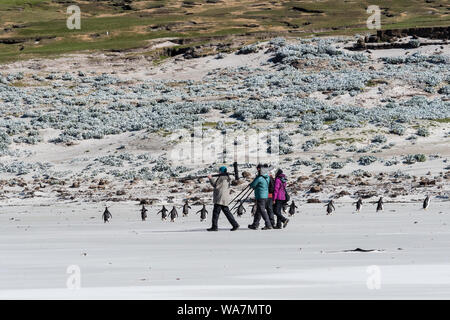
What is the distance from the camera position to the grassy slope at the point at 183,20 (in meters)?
81.1

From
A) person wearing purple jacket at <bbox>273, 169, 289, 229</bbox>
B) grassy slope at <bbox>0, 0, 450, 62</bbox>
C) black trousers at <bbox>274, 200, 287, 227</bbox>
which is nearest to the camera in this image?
black trousers at <bbox>274, 200, 287, 227</bbox>

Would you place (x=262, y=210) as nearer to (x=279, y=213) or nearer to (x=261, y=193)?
(x=261, y=193)

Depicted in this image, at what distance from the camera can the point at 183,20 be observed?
95.2 metres

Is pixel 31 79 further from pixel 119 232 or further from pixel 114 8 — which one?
pixel 114 8

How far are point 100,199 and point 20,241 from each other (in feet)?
46.9

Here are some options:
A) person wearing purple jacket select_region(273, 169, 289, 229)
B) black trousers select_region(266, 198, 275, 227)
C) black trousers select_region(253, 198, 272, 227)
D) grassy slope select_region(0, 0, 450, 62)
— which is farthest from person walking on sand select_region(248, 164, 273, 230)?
grassy slope select_region(0, 0, 450, 62)

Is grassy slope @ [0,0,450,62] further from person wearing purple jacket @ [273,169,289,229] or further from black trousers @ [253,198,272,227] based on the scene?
black trousers @ [253,198,272,227]

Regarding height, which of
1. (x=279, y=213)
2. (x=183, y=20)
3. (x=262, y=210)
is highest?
(x=183, y=20)

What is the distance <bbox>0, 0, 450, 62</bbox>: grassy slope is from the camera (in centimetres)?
8112

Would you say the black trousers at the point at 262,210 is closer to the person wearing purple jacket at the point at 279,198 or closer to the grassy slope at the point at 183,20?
the person wearing purple jacket at the point at 279,198

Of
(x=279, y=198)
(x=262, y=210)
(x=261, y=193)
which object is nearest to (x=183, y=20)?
(x=279, y=198)

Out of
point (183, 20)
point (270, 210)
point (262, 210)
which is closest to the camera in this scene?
point (262, 210)
